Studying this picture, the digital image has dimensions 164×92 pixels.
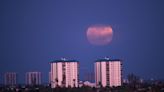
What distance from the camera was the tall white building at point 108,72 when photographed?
151ft

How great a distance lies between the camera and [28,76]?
64438 mm

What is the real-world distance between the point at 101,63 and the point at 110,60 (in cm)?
121

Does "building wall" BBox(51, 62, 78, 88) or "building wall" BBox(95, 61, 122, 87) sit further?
"building wall" BBox(95, 61, 122, 87)

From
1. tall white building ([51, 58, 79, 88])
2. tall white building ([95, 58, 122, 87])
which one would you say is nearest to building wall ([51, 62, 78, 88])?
tall white building ([51, 58, 79, 88])

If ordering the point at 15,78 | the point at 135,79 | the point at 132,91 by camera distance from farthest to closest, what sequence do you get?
the point at 15,78, the point at 135,79, the point at 132,91

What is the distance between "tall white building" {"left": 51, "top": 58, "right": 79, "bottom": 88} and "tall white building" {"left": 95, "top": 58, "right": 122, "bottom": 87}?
2724 millimetres

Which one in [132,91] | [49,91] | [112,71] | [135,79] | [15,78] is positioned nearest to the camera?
[132,91]

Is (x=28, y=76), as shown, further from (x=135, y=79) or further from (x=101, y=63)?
(x=135, y=79)

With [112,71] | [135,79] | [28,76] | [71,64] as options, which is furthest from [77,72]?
[28,76]

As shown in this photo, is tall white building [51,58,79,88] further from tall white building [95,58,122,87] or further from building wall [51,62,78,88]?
tall white building [95,58,122,87]

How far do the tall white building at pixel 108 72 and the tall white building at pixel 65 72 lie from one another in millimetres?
2724

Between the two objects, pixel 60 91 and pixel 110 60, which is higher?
pixel 110 60

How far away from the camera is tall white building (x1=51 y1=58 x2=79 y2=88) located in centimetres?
4525

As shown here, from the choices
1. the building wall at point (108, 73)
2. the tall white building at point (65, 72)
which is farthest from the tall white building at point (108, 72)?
the tall white building at point (65, 72)
